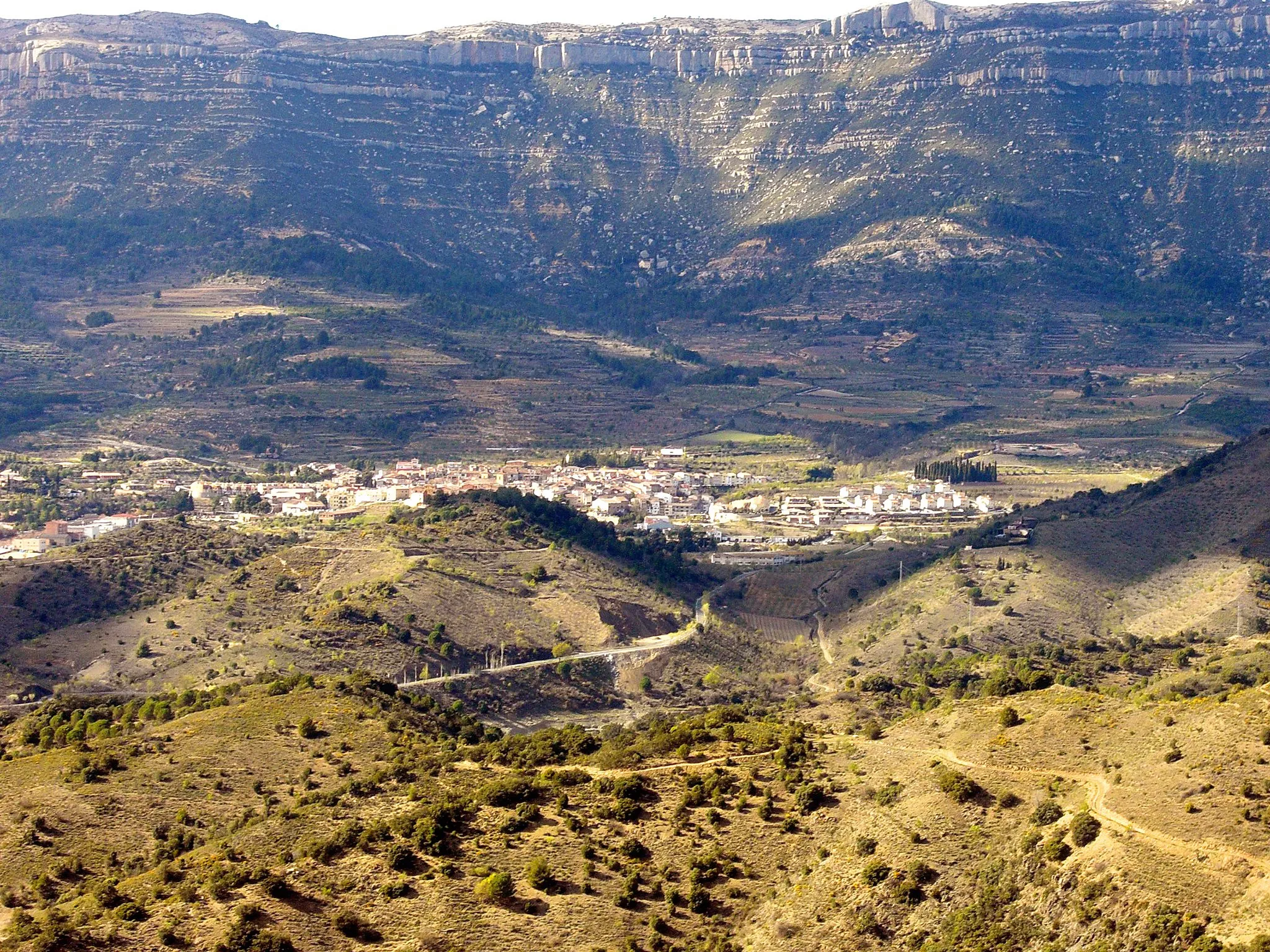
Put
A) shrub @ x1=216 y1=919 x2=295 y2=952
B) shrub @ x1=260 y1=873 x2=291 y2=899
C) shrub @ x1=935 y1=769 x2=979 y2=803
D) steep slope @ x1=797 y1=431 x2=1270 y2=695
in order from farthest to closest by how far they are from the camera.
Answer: steep slope @ x1=797 y1=431 x2=1270 y2=695 → shrub @ x1=935 y1=769 x2=979 y2=803 → shrub @ x1=260 y1=873 x2=291 y2=899 → shrub @ x1=216 y1=919 x2=295 y2=952

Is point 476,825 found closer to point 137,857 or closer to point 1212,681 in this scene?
point 137,857

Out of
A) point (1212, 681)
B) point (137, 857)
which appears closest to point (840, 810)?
point (137, 857)

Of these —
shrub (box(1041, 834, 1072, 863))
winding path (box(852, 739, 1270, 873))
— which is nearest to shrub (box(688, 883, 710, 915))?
winding path (box(852, 739, 1270, 873))

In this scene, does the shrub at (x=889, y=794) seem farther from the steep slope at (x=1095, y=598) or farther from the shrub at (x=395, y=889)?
the steep slope at (x=1095, y=598)

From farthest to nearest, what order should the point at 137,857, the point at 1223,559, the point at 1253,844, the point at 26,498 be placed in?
the point at 26,498 → the point at 1223,559 → the point at 137,857 → the point at 1253,844

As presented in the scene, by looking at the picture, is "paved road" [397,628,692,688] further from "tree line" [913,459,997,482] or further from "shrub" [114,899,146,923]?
"tree line" [913,459,997,482]
